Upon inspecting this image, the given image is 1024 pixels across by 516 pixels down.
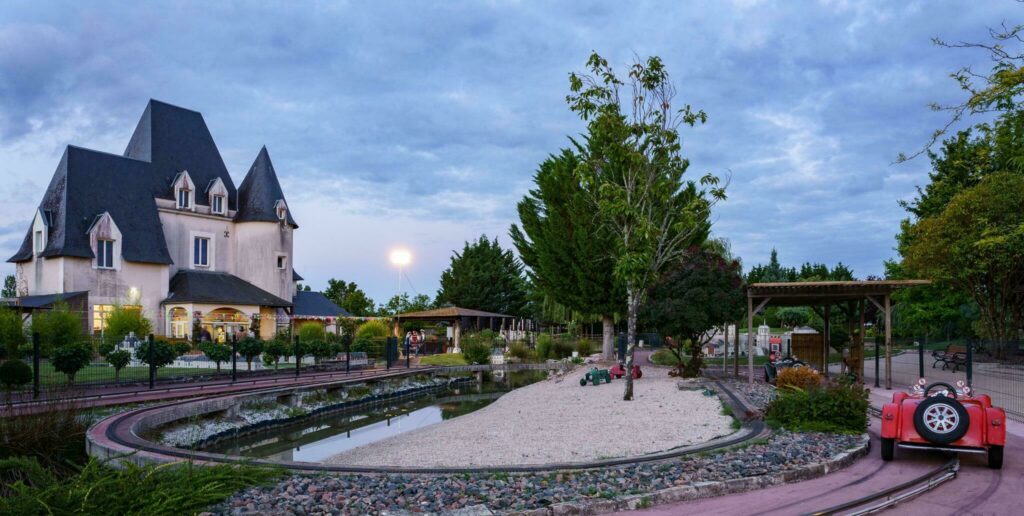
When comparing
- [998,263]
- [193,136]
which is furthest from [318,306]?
[998,263]

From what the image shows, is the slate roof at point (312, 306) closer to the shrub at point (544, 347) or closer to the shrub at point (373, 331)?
the shrub at point (373, 331)

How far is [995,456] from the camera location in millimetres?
8461

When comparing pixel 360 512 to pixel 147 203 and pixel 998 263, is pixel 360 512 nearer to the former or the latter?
pixel 998 263

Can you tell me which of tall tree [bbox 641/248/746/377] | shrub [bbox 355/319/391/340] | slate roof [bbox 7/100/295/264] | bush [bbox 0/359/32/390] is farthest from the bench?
slate roof [bbox 7/100/295/264]

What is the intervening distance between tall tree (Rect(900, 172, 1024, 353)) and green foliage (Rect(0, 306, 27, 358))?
31.8m

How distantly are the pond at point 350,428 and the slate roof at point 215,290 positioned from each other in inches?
739

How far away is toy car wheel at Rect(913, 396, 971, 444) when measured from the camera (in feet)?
27.6

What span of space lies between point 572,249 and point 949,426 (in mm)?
24345

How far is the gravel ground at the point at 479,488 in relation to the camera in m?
6.44

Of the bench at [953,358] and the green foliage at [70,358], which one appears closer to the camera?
the green foliage at [70,358]

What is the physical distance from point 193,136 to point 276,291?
11.7m

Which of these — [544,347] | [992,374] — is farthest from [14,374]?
[544,347]

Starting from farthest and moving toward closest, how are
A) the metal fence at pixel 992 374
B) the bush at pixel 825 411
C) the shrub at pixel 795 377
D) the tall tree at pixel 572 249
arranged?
the tall tree at pixel 572 249 < the shrub at pixel 795 377 < the metal fence at pixel 992 374 < the bush at pixel 825 411

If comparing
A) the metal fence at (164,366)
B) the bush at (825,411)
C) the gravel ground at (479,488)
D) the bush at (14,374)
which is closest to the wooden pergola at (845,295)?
the bush at (825,411)
